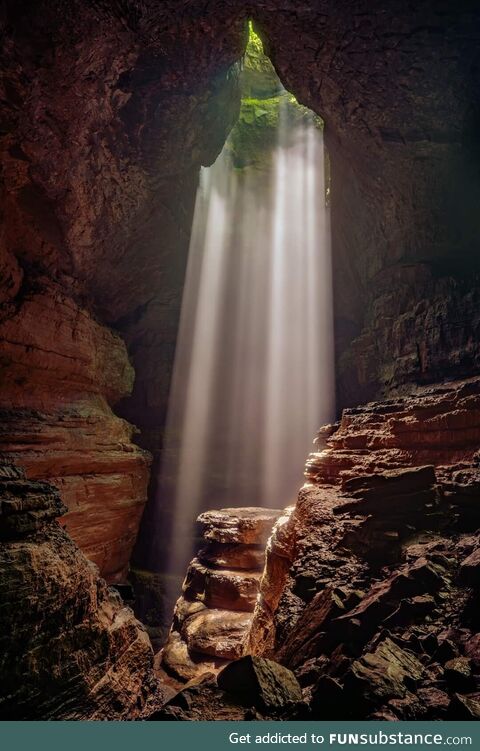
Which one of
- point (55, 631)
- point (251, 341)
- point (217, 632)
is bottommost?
point (217, 632)

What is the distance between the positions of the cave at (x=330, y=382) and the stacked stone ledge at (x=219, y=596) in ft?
0.27

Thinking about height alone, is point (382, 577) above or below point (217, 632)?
above

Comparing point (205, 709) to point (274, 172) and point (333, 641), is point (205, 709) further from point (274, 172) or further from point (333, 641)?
point (274, 172)

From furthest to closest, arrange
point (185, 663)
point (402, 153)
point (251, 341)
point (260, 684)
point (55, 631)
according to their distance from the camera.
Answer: point (251, 341)
point (402, 153)
point (185, 663)
point (55, 631)
point (260, 684)

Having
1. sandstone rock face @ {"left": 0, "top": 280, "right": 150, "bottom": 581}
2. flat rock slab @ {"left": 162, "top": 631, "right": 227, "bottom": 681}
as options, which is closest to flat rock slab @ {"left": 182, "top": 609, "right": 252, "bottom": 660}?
flat rock slab @ {"left": 162, "top": 631, "right": 227, "bottom": 681}

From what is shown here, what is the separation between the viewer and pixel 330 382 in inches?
803

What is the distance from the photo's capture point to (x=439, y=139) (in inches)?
447

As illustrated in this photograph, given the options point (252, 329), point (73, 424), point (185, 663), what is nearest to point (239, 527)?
point (185, 663)

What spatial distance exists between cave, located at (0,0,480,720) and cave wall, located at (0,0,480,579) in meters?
0.07

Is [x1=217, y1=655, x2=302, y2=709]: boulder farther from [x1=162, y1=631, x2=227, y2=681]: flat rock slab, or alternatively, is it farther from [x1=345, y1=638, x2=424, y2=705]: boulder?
[x1=162, y1=631, x2=227, y2=681]: flat rock slab

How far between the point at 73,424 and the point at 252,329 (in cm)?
1706

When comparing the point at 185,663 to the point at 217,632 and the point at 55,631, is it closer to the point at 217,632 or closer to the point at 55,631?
the point at 217,632

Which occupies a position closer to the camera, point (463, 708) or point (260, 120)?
point (463, 708)

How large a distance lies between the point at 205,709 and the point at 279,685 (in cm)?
68
